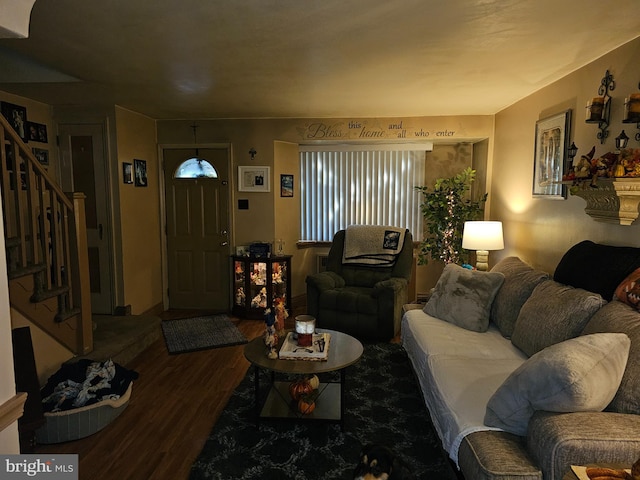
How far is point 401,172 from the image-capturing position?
5375 mm

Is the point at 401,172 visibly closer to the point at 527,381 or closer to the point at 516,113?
the point at 516,113

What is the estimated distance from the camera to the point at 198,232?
5.23 meters

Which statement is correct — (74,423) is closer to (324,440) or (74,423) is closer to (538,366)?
(324,440)

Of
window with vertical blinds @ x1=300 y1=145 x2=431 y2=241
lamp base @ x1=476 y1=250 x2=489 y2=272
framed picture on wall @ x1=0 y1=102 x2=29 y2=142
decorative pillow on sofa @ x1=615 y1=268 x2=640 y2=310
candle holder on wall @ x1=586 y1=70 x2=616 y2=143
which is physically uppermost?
framed picture on wall @ x1=0 y1=102 x2=29 y2=142

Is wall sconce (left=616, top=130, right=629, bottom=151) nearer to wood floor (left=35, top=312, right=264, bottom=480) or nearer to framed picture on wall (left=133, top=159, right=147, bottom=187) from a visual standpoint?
wood floor (left=35, top=312, right=264, bottom=480)

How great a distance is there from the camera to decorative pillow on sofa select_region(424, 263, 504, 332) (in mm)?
3080

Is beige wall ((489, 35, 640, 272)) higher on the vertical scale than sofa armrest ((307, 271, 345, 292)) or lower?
higher

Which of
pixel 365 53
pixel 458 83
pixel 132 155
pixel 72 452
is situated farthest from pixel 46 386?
pixel 458 83

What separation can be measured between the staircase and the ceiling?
799 millimetres

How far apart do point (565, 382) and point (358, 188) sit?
4098mm

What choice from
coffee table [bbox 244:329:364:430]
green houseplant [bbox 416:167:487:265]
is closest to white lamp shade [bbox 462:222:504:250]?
green houseplant [bbox 416:167:487:265]

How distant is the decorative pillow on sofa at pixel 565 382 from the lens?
159cm

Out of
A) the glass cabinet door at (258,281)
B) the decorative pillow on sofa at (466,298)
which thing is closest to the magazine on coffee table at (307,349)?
the decorative pillow on sofa at (466,298)

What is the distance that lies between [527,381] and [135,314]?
412cm
